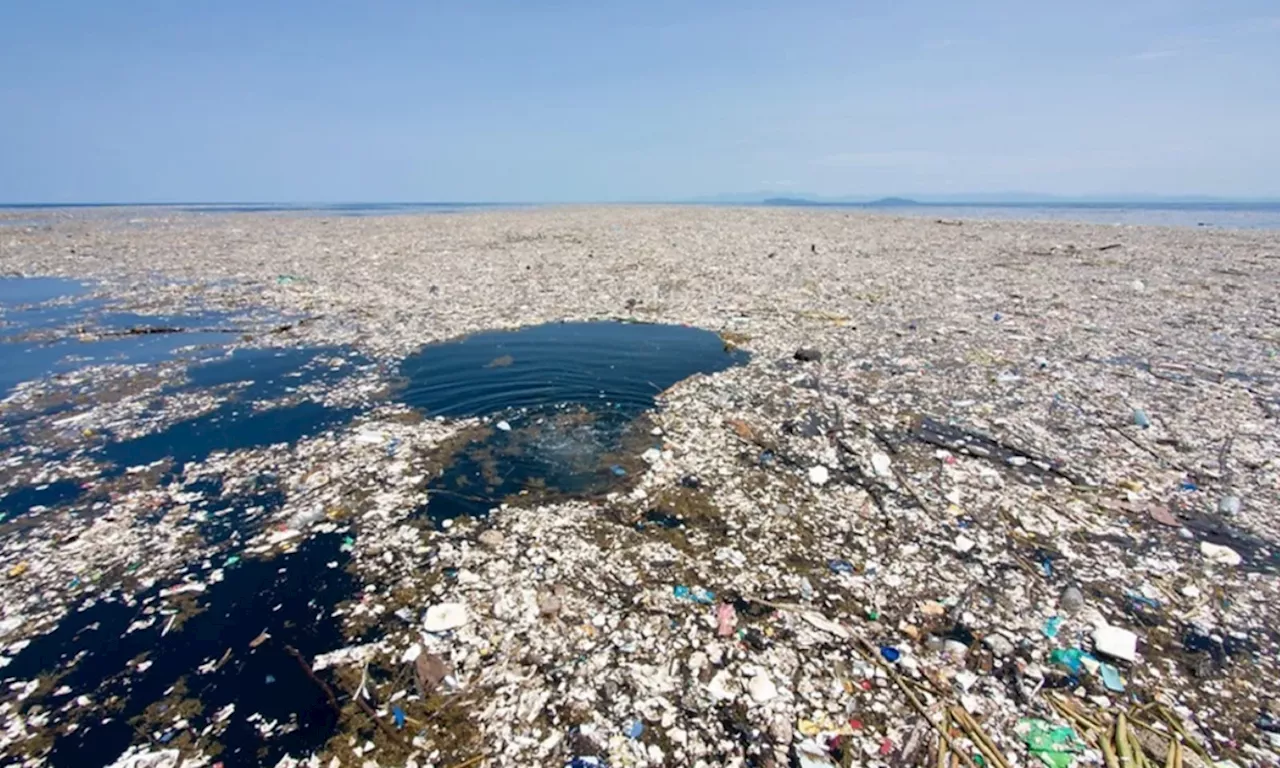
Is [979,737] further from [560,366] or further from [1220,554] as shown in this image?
[560,366]

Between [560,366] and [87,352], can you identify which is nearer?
[560,366]

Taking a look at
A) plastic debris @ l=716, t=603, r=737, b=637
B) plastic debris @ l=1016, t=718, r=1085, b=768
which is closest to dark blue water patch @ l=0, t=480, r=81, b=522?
plastic debris @ l=716, t=603, r=737, b=637

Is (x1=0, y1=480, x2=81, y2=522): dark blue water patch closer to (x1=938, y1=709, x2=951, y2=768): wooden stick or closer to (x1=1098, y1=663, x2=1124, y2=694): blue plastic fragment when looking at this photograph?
(x1=938, y1=709, x2=951, y2=768): wooden stick

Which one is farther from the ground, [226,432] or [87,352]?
[87,352]

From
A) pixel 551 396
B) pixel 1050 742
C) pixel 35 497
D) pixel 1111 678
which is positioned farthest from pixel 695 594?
pixel 35 497

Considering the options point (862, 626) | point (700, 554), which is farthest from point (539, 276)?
point (862, 626)

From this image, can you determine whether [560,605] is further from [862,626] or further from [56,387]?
[56,387]
